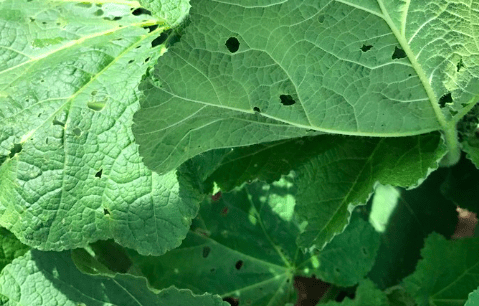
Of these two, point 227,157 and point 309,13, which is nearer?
point 309,13

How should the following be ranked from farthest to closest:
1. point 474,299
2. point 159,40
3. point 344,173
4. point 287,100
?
1. point 159,40
2. point 344,173
3. point 287,100
4. point 474,299

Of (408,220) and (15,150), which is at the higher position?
(15,150)

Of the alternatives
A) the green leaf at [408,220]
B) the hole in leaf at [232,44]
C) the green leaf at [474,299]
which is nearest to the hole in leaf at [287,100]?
the hole in leaf at [232,44]

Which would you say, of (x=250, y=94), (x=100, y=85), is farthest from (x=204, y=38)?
(x=100, y=85)

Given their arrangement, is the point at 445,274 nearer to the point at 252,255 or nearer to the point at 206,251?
the point at 252,255

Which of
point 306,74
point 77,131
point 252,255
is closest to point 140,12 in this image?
point 77,131

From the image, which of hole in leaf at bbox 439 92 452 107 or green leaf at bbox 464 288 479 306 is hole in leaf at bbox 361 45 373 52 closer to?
hole in leaf at bbox 439 92 452 107

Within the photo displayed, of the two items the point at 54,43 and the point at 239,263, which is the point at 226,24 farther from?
the point at 239,263
